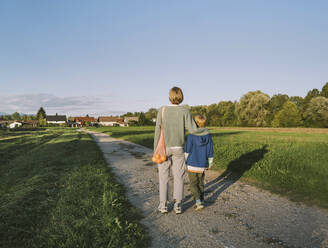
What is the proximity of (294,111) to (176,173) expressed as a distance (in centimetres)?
5603

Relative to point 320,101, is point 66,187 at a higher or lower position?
lower

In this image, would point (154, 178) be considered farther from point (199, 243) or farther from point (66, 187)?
point (199, 243)

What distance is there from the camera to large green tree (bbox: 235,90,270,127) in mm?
49438

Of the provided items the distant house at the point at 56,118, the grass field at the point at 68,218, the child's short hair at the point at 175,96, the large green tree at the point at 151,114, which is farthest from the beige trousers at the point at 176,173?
the distant house at the point at 56,118

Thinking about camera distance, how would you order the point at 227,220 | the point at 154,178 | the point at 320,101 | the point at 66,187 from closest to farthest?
1. the point at 227,220
2. the point at 66,187
3. the point at 154,178
4. the point at 320,101

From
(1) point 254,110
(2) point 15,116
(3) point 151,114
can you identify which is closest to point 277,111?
(1) point 254,110

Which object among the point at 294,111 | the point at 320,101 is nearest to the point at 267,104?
the point at 294,111

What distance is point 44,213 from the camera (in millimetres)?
3607

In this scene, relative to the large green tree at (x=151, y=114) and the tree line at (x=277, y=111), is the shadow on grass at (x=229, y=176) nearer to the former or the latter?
the tree line at (x=277, y=111)

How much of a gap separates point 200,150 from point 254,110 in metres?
50.8

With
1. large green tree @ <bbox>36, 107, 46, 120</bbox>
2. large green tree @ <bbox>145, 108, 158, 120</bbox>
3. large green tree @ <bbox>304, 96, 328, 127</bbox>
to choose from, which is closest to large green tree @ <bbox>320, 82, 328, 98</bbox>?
large green tree @ <bbox>304, 96, 328, 127</bbox>

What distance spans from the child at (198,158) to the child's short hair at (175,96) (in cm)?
82

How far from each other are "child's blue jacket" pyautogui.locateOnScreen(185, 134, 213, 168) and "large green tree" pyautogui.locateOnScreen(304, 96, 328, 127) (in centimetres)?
4859

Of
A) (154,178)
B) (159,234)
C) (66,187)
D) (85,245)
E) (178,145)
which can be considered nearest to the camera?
(85,245)
